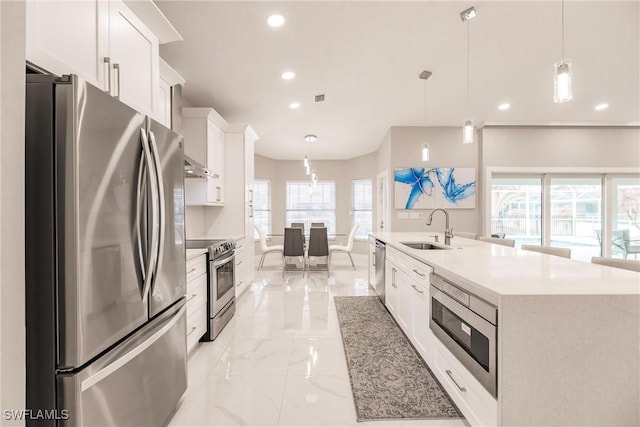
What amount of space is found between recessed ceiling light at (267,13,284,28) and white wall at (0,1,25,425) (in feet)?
6.16

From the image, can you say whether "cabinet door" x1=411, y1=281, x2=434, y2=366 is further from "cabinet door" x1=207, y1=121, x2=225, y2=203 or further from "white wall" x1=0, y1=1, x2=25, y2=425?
"cabinet door" x1=207, y1=121, x2=225, y2=203

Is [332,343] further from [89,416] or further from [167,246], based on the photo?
[89,416]

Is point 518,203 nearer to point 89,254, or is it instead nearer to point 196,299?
point 196,299

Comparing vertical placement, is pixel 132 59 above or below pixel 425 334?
above

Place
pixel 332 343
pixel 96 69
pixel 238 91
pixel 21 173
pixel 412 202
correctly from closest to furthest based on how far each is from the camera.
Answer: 1. pixel 21 173
2. pixel 96 69
3. pixel 332 343
4. pixel 238 91
5. pixel 412 202

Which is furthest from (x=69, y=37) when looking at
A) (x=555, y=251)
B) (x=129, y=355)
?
(x=555, y=251)

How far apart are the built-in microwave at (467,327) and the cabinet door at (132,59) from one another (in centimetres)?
207

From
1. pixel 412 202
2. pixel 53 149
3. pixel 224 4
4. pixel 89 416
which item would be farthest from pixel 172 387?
pixel 412 202

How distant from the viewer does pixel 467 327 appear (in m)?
1.48

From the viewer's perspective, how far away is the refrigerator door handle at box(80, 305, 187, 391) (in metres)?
1.05

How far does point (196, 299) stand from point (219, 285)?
0.42 metres

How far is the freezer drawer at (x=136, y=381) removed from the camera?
3.33 ft

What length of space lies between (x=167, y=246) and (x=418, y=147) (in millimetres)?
4869

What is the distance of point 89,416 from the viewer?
1.04 meters
